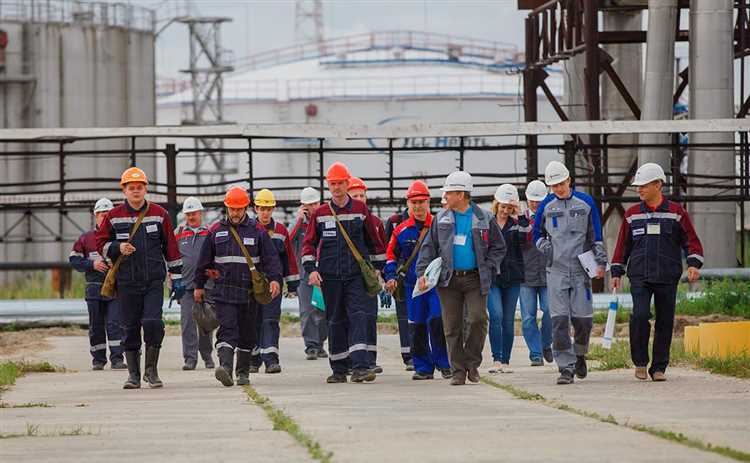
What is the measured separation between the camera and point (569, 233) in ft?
47.6

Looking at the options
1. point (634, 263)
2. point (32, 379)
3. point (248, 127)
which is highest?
point (248, 127)

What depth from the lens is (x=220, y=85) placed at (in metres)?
73.4

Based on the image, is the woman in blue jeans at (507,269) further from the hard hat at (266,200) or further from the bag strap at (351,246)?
the hard hat at (266,200)

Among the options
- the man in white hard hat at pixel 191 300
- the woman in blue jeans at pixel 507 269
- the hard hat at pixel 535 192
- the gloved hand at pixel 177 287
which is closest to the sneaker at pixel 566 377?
the woman in blue jeans at pixel 507 269

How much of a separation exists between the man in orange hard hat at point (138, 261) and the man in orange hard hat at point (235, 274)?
1.14ft

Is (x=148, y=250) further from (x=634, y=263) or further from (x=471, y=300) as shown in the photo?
(x=634, y=263)

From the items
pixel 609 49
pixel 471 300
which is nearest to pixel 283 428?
pixel 471 300

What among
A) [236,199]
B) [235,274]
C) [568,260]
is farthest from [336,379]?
[568,260]

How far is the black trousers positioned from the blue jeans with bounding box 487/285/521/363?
6.61 ft

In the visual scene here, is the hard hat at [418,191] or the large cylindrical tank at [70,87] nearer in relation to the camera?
the hard hat at [418,191]

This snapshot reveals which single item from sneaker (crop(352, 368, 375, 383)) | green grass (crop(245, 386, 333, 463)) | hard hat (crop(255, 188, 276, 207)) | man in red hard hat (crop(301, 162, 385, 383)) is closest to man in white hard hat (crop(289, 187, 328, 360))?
hard hat (crop(255, 188, 276, 207))

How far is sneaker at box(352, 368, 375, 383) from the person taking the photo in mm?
15086

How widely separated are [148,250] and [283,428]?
15.0 ft

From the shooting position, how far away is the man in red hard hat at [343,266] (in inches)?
598
